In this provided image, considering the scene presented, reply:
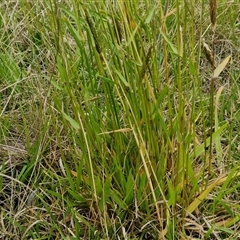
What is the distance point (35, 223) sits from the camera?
101cm

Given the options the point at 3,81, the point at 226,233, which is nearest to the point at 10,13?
the point at 3,81

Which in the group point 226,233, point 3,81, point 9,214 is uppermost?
point 3,81

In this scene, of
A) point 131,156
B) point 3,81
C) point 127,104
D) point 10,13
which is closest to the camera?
point 127,104

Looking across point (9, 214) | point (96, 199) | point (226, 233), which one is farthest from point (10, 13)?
point (226, 233)

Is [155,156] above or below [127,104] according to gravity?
below

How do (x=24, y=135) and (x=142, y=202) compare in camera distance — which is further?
(x=24, y=135)

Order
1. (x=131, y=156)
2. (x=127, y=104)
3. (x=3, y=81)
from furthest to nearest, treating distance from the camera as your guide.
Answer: (x=3, y=81)
(x=131, y=156)
(x=127, y=104)

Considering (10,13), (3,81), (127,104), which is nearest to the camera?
(127,104)

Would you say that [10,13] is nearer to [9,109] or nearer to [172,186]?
[9,109]

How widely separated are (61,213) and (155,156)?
239mm

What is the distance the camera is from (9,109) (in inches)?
52.1

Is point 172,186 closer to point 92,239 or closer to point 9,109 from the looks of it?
point 92,239

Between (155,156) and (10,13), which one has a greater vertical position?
(10,13)

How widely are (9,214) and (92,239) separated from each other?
199 millimetres
